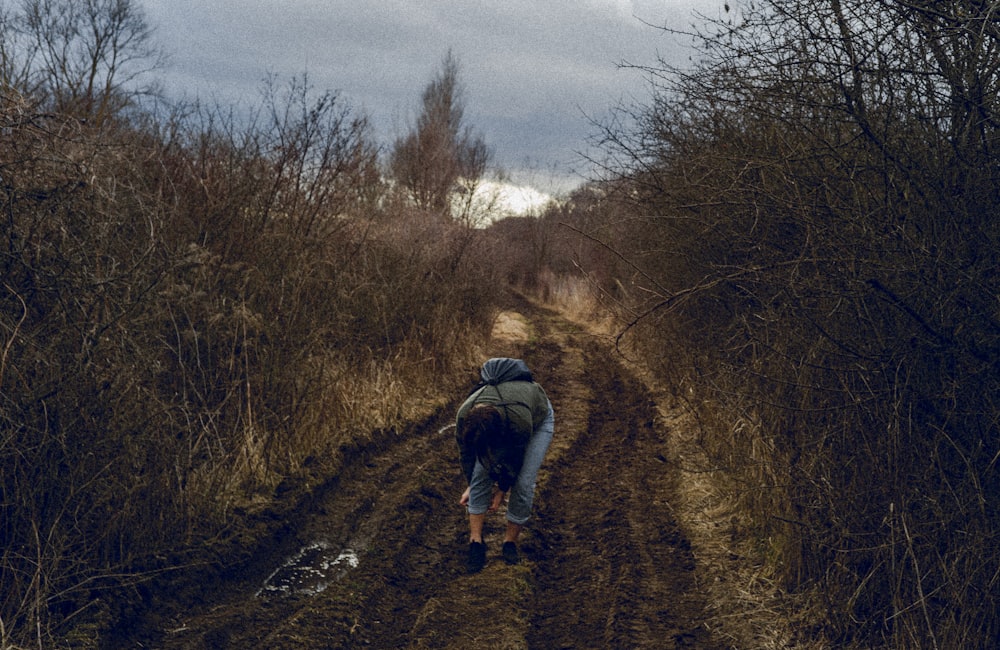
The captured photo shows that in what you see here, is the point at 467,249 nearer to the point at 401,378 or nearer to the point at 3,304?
the point at 401,378

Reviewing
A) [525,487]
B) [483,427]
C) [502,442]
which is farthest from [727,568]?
[483,427]

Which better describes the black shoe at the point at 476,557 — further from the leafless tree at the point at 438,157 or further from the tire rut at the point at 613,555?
the leafless tree at the point at 438,157

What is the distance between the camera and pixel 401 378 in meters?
10.1

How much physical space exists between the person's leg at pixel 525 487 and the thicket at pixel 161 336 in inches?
78.7

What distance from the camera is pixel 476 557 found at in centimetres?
552

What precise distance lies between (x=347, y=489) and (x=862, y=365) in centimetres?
454

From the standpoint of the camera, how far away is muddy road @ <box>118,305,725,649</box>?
451cm

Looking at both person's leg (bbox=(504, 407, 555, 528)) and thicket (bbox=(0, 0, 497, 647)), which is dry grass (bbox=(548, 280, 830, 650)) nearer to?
person's leg (bbox=(504, 407, 555, 528))

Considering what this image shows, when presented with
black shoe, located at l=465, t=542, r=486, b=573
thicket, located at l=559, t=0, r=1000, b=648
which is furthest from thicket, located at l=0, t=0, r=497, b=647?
thicket, located at l=559, t=0, r=1000, b=648

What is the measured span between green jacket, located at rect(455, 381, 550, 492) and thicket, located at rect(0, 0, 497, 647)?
67.5 inches

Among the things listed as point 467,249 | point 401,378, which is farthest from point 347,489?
point 467,249

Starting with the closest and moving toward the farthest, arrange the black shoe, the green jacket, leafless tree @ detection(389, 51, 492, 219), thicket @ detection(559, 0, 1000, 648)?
thicket @ detection(559, 0, 1000, 648), the green jacket, the black shoe, leafless tree @ detection(389, 51, 492, 219)

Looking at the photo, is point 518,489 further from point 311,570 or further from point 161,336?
point 161,336

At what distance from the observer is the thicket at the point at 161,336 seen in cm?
378
